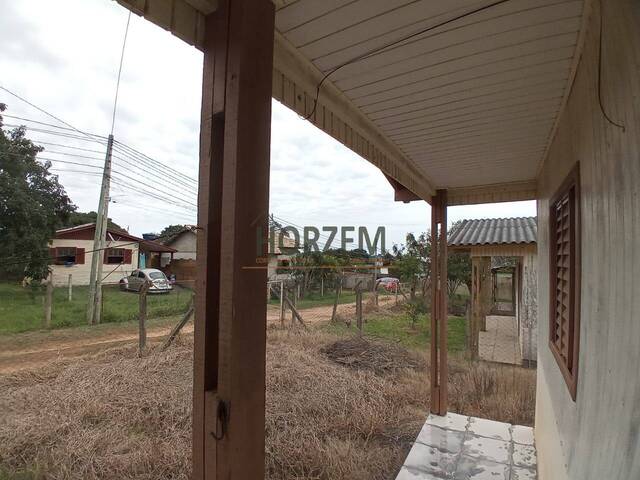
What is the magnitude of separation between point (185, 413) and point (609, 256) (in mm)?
3336

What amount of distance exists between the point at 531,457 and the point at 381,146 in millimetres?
2719

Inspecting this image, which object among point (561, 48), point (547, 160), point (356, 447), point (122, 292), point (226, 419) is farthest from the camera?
point (122, 292)

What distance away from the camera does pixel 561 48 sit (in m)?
1.20

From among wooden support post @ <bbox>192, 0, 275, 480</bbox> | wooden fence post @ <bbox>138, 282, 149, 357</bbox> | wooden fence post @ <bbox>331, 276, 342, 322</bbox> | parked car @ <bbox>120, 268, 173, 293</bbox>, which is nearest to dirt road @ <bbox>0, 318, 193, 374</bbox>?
wooden fence post @ <bbox>138, 282, 149, 357</bbox>

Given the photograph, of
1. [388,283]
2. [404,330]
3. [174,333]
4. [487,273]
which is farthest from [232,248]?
[388,283]

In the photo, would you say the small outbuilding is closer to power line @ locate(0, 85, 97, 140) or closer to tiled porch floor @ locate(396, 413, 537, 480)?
tiled porch floor @ locate(396, 413, 537, 480)

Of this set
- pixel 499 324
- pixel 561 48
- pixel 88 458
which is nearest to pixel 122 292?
pixel 88 458

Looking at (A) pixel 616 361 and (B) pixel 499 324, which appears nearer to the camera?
(A) pixel 616 361

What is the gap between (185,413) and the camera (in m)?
3.07

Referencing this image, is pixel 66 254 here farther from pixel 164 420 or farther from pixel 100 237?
pixel 164 420

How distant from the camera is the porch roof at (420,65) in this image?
1008mm

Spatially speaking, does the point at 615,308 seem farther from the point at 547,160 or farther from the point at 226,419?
the point at 547,160

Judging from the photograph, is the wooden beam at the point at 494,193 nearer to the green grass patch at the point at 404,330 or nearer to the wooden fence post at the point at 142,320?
the green grass patch at the point at 404,330

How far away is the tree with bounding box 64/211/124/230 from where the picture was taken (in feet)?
12.3
